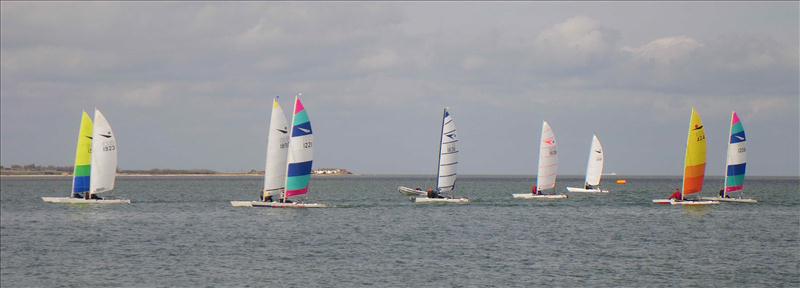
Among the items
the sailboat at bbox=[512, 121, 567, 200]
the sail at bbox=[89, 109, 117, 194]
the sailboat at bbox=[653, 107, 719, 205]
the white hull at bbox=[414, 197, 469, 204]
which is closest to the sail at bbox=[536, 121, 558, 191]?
the sailboat at bbox=[512, 121, 567, 200]

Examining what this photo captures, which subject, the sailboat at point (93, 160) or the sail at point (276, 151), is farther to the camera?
the sailboat at point (93, 160)

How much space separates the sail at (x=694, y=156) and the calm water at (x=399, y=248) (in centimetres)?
318

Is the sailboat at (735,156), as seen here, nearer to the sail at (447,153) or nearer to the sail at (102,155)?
the sail at (447,153)

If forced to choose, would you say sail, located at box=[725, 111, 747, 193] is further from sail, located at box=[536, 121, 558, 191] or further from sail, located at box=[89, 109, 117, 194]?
sail, located at box=[89, 109, 117, 194]

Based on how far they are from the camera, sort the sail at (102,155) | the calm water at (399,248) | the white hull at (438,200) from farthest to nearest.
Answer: the white hull at (438,200)
the sail at (102,155)
the calm water at (399,248)

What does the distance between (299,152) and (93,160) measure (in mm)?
22516

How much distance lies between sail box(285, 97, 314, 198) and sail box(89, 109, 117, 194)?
20287 millimetres

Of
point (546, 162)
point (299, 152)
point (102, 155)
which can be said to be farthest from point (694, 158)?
point (102, 155)

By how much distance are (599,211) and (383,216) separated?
22150 millimetres

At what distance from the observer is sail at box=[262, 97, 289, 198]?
80312mm

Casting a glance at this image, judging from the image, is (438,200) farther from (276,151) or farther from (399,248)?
(399,248)

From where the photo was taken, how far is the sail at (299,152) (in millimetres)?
79125

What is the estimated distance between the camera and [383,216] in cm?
8344

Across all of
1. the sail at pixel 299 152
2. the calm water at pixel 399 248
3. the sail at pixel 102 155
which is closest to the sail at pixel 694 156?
the calm water at pixel 399 248
